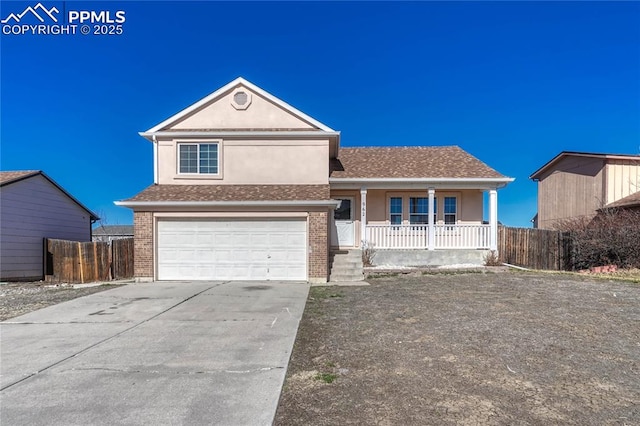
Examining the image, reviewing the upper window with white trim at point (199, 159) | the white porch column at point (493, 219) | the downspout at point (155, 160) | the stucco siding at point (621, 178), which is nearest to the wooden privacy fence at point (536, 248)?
the white porch column at point (493, 219)

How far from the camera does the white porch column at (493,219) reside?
51.8 ft

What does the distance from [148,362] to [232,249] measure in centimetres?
814

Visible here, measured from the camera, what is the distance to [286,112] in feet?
49.2

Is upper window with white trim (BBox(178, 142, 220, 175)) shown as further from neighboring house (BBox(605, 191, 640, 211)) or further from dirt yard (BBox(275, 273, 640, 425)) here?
neighboring house (BBox(605, 191, 640, 211))

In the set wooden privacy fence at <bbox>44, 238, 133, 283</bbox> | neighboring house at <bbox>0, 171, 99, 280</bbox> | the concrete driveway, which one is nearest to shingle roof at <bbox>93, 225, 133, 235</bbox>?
neighboring house at <bbox>0, 171, 99, 280</bbox>

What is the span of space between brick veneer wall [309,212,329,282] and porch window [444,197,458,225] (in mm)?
6802

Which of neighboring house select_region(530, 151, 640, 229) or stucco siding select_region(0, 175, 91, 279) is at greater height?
neighboring house select_region(530, 151, 640, 229)

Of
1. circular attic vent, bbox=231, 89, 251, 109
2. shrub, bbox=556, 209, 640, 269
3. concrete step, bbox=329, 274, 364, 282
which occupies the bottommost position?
concrete step, bbox=329, 274, 364, 282

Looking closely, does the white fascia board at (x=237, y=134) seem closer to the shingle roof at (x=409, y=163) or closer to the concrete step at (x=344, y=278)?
the shingle roof at (x=409, y=163)

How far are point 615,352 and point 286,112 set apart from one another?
12.5m

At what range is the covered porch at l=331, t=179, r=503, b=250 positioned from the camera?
16016 millimetres

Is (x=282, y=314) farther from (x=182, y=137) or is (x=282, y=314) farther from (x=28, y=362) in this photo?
(x=182, y=137)

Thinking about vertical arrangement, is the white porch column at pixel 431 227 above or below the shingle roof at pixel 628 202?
below

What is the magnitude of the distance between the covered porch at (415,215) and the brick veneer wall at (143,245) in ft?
23.3
